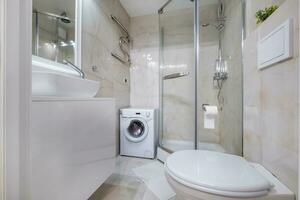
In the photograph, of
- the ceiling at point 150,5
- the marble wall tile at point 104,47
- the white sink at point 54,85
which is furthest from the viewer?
the ceiling at point 150,5

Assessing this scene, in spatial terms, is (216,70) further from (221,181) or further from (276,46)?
Answer: (221,181)

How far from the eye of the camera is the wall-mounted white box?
2.19 feet

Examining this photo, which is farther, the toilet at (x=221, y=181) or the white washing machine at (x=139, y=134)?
the white washing machine at (x=139, y=134)

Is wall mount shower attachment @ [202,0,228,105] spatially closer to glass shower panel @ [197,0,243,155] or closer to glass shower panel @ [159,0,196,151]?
glass shower panel @ [197,0,243,155]

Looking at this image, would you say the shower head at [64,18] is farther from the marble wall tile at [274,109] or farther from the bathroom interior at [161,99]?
the marble wall tile at [274,109]

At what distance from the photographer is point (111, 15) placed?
2.00 m

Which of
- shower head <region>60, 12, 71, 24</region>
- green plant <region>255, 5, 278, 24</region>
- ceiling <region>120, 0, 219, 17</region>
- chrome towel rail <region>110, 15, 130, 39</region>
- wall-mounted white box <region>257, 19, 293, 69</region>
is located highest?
ceiling <region>120, 0, 219, 17</region>

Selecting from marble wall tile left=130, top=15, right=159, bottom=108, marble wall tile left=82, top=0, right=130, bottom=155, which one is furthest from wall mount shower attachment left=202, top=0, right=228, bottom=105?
marble wall tile left=82, top=0, right=130, bottom=155

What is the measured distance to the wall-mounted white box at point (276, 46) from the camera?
0.67 meters

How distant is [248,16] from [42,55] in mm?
1564

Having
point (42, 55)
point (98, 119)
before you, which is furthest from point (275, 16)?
point (42, 55)

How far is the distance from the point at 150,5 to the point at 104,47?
1.07m

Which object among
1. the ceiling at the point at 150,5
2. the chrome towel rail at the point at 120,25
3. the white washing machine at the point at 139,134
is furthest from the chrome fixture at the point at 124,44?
A: the white washing machine at the point at 139,134

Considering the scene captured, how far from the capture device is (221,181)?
63 centimetres
